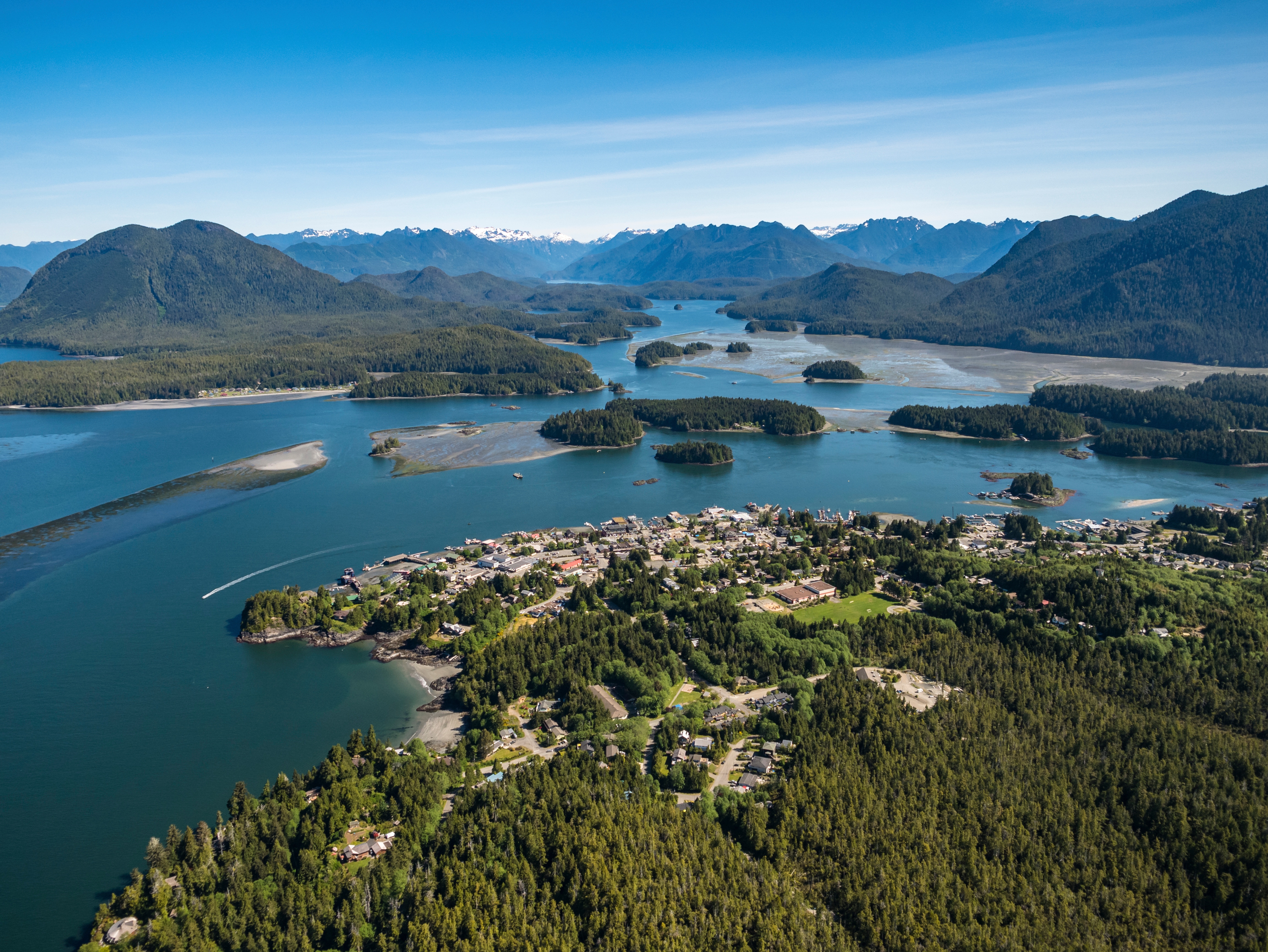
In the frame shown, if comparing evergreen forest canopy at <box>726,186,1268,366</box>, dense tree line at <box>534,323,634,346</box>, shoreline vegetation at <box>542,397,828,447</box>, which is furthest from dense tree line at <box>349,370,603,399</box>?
evergreen forest canopy at <box>726,186,1268,366</box>

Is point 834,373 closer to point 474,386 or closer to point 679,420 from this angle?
point 679,420

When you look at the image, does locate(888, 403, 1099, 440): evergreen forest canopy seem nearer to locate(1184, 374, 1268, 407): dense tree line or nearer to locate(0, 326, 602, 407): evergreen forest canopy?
locate(1184, 374, 1268, 407): dense tree line

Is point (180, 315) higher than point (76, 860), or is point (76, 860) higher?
point (180, 315)

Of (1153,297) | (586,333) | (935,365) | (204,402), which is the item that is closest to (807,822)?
(204,402)

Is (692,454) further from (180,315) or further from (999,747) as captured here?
(180,315)

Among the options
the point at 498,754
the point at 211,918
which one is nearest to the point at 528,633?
the point at 498,754

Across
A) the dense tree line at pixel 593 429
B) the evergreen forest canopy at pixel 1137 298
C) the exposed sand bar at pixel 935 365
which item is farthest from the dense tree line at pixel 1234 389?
the dense tree line at pixel 593 429

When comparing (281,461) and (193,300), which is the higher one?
(193,300)

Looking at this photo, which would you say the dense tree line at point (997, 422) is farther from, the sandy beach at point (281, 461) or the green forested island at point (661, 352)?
the sandy beach at point (281, 461)
